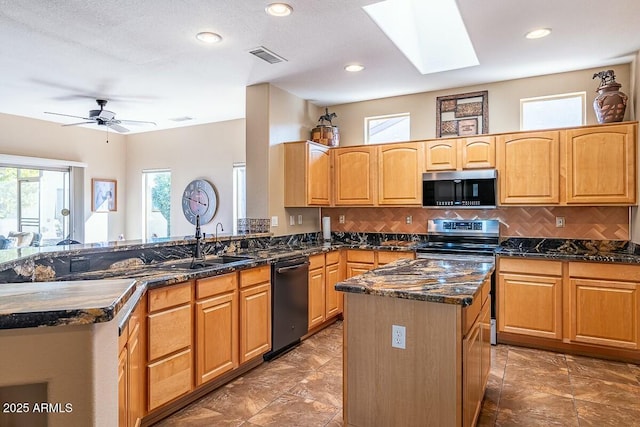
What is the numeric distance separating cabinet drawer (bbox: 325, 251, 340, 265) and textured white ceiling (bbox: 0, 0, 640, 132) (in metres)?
1.92

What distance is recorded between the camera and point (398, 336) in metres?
2.06

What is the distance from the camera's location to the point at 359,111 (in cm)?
526

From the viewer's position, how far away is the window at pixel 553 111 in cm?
411

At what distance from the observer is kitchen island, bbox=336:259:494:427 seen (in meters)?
1.93

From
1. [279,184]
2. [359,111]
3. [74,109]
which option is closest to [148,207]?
[74,109]

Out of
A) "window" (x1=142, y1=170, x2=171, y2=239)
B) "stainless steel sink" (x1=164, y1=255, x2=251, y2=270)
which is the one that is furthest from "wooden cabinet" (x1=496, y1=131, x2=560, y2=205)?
"window" (x1=142, y1=170, x2=171, y2=239)

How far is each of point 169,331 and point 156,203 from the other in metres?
5.19

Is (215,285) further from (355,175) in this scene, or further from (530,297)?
(530,297)

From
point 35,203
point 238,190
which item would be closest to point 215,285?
point 238,190

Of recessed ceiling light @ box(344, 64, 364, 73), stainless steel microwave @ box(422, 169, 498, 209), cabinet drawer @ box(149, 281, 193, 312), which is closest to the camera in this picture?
cabinet drawer @ box(149, 281, 193, 312)

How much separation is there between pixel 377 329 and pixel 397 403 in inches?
15.3

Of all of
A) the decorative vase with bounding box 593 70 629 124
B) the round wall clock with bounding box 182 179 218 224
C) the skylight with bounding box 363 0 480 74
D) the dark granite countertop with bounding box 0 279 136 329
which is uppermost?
the skylight with bounding box 363 0 480 74

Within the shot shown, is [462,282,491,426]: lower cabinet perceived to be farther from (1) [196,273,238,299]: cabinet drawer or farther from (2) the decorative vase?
(2) the decorative vase

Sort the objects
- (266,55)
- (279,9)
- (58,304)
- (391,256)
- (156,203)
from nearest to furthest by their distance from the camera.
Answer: (58,304) < (279,9) < (266,55) < (391,256) < (156,203)
